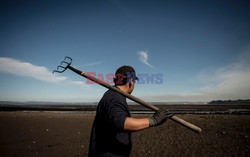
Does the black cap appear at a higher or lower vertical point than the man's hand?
higher

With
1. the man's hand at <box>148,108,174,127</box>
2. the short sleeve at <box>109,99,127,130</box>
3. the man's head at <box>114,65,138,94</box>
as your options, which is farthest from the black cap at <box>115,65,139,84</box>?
the man's hand at <box>148,108,174,127</box>

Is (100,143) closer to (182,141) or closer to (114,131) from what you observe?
(114,131)

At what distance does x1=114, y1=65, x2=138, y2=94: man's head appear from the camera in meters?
2.57

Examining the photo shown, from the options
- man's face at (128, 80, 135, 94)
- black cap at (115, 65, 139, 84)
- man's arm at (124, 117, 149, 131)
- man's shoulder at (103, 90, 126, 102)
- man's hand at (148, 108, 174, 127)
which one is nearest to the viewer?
man's arm at (124, 117, 149, 131)

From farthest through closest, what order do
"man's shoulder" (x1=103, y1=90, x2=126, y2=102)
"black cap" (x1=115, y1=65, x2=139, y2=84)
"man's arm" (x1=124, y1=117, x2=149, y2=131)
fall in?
"black cap" (x1=115, y1=65, x2=139, y2=84), "man's shoulder" (x1=103, y1=90, x2=126, y2=102), "man's arm" (x1=124, y1=117, x2=149, y2=131)

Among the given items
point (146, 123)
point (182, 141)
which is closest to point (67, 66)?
point (146, 123)

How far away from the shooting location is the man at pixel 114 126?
2010mm

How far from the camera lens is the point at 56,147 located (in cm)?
873

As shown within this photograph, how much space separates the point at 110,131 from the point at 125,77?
2.97 feet

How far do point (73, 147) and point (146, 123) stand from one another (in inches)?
315

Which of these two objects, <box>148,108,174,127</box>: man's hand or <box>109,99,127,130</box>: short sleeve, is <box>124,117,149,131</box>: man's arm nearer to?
<box>109,99,127,130</box>: short sleeve

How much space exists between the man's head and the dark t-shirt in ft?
1.06

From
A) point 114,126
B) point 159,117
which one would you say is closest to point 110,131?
point 114,126

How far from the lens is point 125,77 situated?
2576mm
